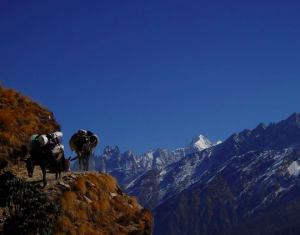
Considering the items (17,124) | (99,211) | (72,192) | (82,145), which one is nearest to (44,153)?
(72,192)

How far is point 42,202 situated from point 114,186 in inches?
314

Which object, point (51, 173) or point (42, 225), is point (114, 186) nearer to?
point (51, 173)

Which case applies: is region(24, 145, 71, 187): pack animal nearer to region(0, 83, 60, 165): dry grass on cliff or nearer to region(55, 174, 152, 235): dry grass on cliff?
region(55, 174, 152, 235): dry grass on cliff

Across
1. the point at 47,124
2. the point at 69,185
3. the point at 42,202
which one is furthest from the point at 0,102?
the point at 42,202

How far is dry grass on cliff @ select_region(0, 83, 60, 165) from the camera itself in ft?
96.8

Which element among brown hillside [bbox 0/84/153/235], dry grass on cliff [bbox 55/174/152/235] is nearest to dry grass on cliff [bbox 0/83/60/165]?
brown hillside [bbox 0/84/153/235]

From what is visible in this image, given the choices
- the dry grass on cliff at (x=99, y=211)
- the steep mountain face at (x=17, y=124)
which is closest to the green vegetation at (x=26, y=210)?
the dry grass on cliff at (x=99, y=211)

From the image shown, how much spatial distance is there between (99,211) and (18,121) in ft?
33.6

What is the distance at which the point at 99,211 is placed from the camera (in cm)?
2600

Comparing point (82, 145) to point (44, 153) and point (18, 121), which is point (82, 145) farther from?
point (44, 153)

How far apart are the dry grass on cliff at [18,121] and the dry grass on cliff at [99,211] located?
5465 mm

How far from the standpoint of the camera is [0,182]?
88.3 ft

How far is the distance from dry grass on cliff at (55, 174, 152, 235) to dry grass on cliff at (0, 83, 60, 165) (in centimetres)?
547

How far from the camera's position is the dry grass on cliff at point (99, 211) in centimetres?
2402
